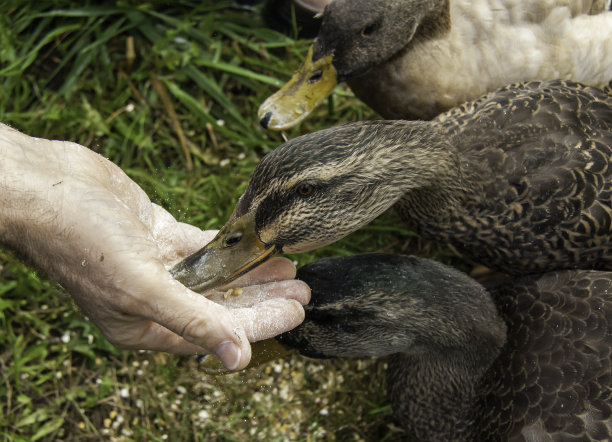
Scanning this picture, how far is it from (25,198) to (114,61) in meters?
2.04

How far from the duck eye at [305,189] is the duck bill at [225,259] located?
21 cm

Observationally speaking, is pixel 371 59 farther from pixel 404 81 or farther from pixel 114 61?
pixel 114 61

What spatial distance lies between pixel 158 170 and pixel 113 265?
6.09ft

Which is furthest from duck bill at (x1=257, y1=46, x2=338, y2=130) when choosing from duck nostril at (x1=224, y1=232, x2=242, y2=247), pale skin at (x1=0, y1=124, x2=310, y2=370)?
duck nostril at (x1=224, y1=232, x2=242, y2=247)

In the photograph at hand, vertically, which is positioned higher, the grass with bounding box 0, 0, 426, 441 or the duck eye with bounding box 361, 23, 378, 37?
the duck eye with bounding box 361, 23, 378, 37

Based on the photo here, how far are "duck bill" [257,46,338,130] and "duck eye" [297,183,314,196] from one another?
898 millimetres

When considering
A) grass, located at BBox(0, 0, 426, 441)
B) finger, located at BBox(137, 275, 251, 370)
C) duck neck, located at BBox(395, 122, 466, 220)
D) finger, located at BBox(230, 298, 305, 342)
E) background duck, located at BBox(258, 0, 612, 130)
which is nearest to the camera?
finger, located at BBox(137, 275, 251, 370)

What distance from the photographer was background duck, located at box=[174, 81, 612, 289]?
215cm

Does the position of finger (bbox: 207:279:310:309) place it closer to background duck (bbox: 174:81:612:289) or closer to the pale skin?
the pale skin

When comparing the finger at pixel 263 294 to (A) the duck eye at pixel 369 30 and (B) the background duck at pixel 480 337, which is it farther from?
(A) the duck eye at pixel 369 30

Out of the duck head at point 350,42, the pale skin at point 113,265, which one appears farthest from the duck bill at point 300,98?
the pale skin at point 113,265

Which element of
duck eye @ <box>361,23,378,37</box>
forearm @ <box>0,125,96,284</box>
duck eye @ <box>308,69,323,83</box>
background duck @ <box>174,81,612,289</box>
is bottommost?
background duck @ <box>174,81,612,289</box>

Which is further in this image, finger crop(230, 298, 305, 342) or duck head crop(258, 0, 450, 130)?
duck head crop(258, 0, 450, 130)

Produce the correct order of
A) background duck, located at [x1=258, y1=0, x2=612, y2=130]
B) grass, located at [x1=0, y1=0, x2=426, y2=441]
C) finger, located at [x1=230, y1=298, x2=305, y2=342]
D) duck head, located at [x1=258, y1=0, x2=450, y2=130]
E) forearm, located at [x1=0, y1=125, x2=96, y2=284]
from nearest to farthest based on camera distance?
forearm, located at [x1=0, y1=125, x2=96, y2=284] < finger, located at [x1=230, y1=298, x2=305, y2=342] < duck head, located at [x1=258, y1=0, x2=450, y2=130] < background duck, located at [x1=258, y1=0, x2=612, y2=130] < grass, located at [x1=0, y1=0, x2=426, y2=441]
